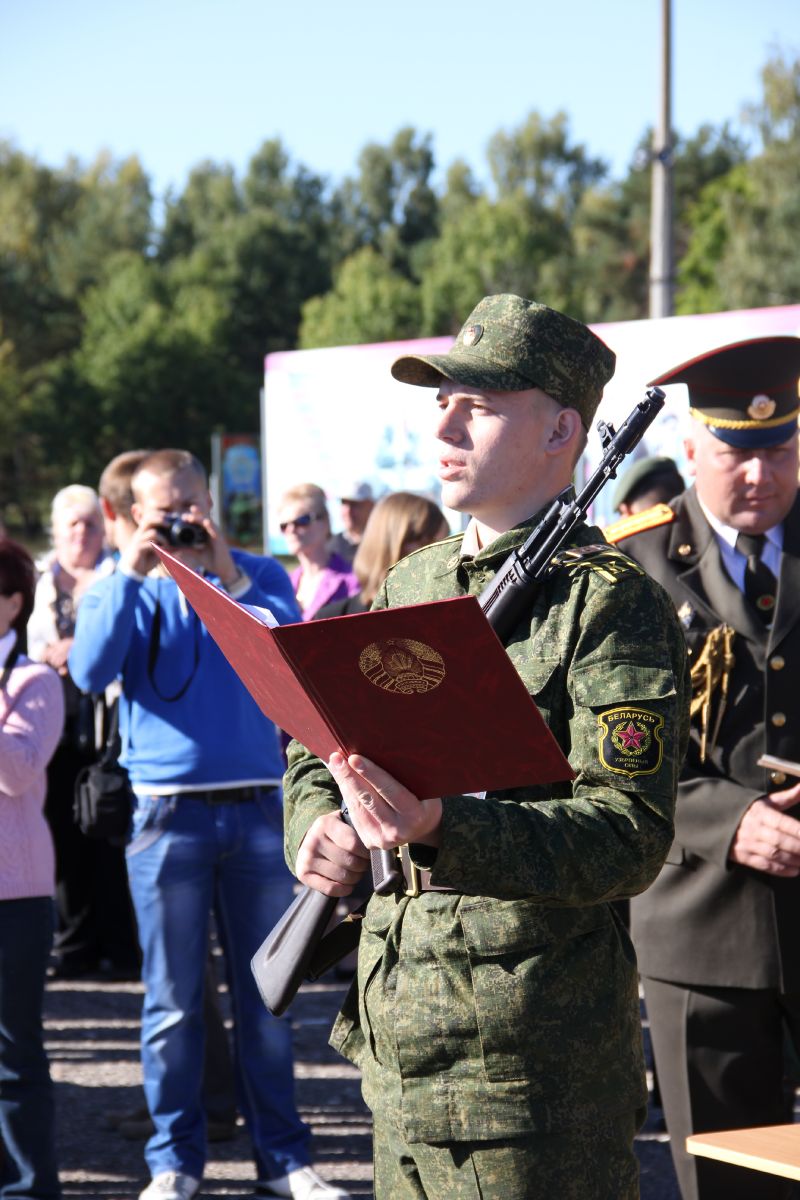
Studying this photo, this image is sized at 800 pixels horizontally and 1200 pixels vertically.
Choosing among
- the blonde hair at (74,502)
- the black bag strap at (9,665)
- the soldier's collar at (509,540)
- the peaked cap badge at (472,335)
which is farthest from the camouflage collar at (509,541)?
the blonde hair at (74,502)

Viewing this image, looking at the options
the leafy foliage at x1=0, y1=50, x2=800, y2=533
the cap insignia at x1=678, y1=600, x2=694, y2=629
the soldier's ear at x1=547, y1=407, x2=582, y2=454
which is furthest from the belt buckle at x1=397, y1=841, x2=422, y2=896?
the leafy foliage at x1=0, y1=50, x2=800, y2=533

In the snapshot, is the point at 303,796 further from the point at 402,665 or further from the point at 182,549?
the point at 182,549

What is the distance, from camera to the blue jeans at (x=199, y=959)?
419 centimetres

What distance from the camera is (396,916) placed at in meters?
2.25

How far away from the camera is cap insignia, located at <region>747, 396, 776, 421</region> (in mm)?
3223

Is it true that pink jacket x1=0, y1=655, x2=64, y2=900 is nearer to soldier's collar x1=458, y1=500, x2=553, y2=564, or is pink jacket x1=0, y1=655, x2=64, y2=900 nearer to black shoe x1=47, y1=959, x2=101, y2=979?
soldier's collar x1=458, y1=500, x2=553, y2=564

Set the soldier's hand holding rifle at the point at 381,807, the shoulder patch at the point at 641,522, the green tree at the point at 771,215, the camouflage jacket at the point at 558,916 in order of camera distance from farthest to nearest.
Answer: the green tree at the point at 771,215, the shoulder patch at the point at 641,522, the camouflage jacket at the point at 558,916, the soldier's hand holding rifle at the point at 381,807

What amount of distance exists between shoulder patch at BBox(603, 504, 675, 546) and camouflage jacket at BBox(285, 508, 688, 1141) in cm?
121

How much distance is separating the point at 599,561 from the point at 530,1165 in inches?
36.1

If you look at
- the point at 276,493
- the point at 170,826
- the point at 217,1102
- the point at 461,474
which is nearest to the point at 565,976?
the point at 461,474

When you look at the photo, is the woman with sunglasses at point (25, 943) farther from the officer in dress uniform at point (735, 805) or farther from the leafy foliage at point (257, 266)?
the leafy foliage at point (257, 266)

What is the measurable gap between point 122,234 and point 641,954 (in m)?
73.9

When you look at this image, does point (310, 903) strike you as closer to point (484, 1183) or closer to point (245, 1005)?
point (484, 1183)

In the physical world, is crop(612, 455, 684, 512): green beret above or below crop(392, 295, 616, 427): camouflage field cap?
above
